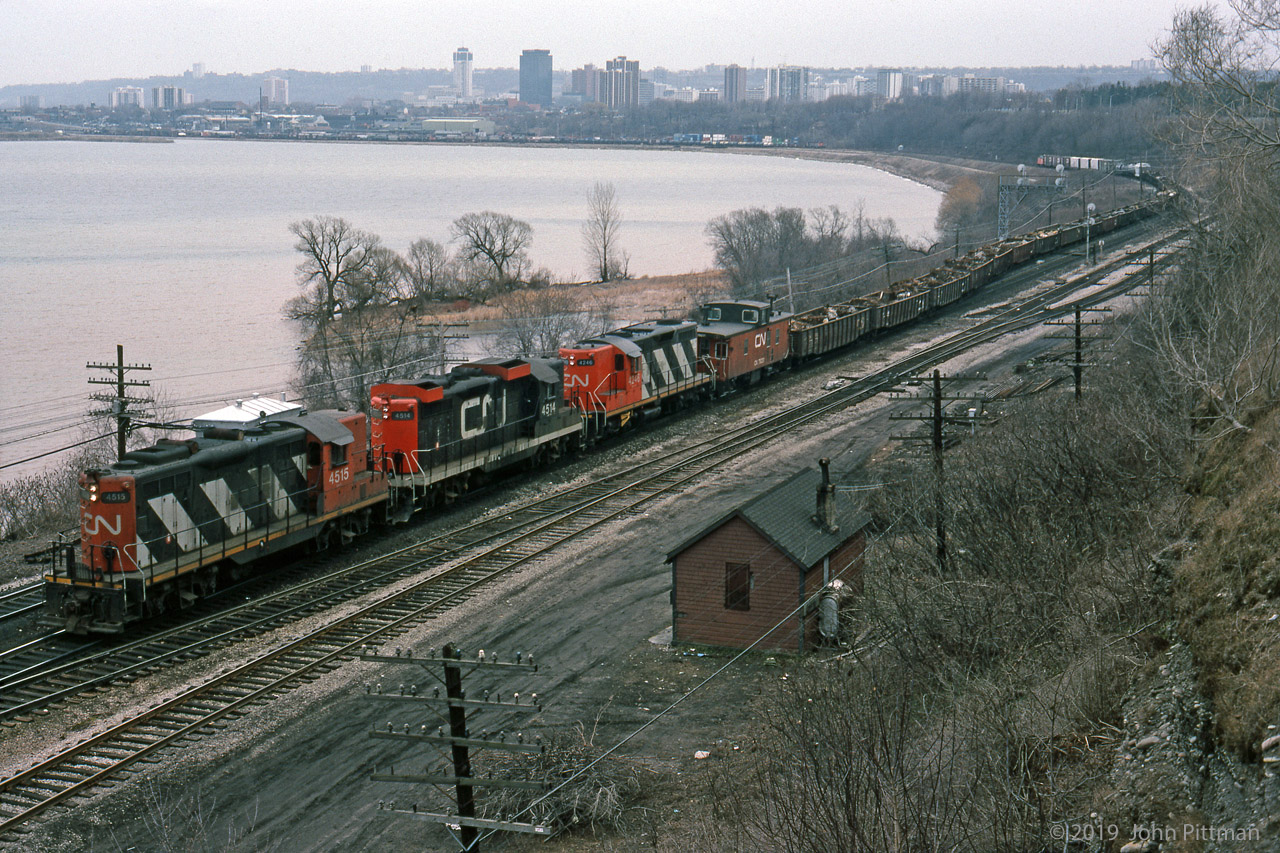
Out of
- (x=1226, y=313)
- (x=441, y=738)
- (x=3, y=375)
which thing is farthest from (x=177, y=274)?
(x=441, y=738)

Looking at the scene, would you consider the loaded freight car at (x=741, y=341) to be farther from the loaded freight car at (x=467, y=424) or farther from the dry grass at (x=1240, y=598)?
the dry grass at (x=1240, y=598)

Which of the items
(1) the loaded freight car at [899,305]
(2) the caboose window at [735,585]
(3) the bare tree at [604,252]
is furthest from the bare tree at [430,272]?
(2) the caboose window at [735,585]

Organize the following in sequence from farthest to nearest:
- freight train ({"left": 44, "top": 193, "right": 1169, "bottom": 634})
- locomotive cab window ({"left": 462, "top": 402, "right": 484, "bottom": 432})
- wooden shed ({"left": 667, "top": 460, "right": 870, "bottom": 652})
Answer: locomotive cab window ({"left": 462, "top": 402, "right": 484, "bottom": 432}) < freight train ({"left": 44, "top": 193, "right": 1169, "bottom": 634}) < wooden shed ({"left": 667, "top": 460, "right": 870, "bottom": 652})

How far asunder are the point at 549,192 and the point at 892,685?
18142 centimetres

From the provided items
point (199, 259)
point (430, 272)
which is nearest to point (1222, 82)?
point (430, 272)

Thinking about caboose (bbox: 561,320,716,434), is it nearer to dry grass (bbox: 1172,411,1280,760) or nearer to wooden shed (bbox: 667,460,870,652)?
wooden shed (bbox: 667,460,870,652)

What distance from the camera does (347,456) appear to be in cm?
2770

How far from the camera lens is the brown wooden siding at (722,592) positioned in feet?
72.4

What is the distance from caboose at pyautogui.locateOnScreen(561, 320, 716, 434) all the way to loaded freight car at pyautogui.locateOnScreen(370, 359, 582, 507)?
119 centimetres

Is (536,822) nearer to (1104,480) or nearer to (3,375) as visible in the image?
(1104,480)

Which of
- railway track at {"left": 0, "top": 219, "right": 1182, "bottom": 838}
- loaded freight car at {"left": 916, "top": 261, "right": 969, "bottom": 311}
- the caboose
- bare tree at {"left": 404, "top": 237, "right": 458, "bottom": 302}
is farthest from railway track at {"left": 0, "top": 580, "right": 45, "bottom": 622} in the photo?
bare tree at {"left": 404, "top": 237, "right": 458, "bottom": 302}

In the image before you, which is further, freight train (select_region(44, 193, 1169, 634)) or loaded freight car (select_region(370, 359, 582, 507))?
loaded freight car (select_region(370, 359, 582, 507))

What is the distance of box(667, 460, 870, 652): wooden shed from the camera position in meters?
22.0

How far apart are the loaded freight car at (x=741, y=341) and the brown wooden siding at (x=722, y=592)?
2214 cm
